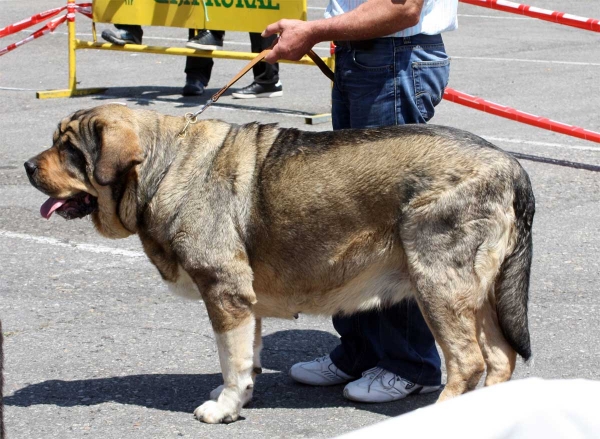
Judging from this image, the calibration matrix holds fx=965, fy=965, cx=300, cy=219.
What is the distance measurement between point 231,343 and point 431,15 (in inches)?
67.2

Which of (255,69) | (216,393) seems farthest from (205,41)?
(216,393)

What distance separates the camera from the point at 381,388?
444 cm

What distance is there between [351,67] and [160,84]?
26.4ft

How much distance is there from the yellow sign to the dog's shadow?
5.75m

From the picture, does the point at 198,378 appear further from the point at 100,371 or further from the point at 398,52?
the point at 398,52

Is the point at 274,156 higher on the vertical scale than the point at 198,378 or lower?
higher

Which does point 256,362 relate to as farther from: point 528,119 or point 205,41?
point 205,41

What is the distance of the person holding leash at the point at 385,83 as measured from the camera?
4.18m

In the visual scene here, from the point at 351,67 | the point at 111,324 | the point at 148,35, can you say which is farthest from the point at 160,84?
the point at 351,67

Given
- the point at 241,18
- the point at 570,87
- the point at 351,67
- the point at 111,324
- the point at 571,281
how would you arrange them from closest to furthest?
the point at 351,67, the point at 111,324, the point at 571,281, the point at 241,18, the point at 570,87

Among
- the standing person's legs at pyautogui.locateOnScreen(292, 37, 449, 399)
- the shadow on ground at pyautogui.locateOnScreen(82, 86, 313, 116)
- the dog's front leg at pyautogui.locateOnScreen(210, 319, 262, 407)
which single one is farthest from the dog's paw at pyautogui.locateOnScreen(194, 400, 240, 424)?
the shadow on ground at pyautogui.locateOnScreen(82, 86, 313, 116)

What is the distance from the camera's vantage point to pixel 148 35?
15586mm

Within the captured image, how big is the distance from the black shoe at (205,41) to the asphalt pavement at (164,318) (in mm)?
635

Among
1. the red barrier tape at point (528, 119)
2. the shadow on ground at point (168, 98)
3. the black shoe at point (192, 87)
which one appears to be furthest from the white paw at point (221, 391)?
the black shoe at point (192, 87)
